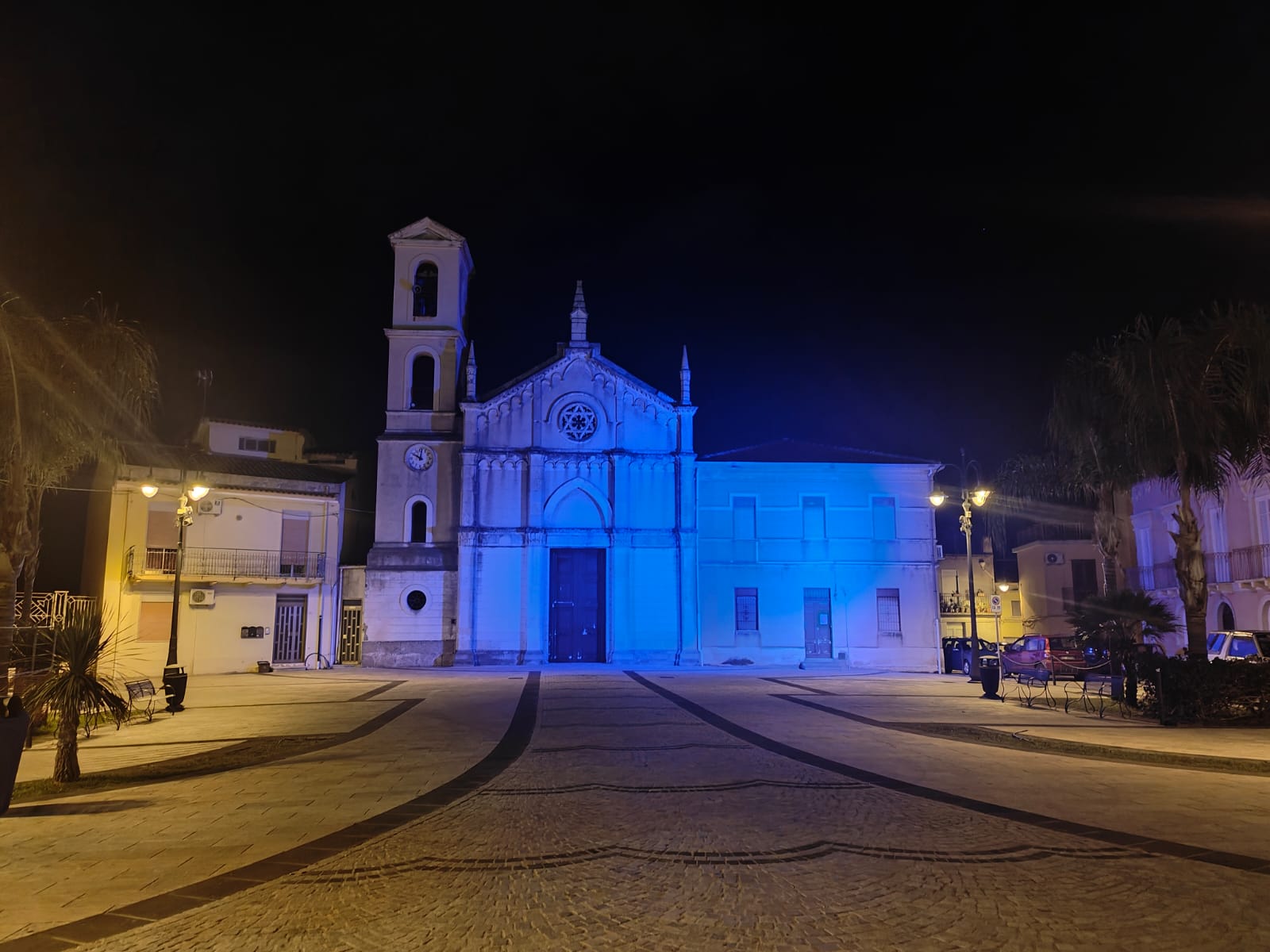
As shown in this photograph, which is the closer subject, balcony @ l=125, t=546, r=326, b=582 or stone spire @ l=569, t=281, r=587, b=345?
balcony @ l=125, t=546, r=326, b=582

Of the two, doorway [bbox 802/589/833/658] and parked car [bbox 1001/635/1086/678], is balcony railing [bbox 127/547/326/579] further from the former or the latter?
parked car [bbox 1001/635/1086/678]

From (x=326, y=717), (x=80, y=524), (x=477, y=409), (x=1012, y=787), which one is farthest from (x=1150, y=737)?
(x=80, y=524)

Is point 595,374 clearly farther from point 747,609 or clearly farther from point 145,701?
point 145,701

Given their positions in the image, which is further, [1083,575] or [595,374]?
[1083,575]

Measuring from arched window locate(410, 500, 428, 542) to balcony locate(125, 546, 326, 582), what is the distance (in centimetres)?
387

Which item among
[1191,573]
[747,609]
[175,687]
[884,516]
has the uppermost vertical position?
[884,516]

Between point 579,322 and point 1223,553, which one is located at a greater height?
point 579,322

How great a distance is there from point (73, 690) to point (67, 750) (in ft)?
2.66

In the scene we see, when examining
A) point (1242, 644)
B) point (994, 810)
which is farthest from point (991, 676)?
point (994, 810)

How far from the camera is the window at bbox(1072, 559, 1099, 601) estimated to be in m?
47.0

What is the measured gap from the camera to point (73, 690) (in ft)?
31.6

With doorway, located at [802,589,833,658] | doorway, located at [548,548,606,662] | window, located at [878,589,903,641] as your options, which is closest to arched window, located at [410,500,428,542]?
doorway, located at [548,548,606,662]

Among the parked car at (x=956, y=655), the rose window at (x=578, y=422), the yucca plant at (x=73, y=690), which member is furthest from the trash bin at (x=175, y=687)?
the parked car at (x=956, y=655)

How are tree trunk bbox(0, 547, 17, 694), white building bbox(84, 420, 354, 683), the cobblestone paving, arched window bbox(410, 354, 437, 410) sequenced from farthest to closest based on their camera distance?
arched window bbox(410, 354, 437, 410) < white building bbox(84, 420, 354, 683) < tree trunk bbox(0, 547, 17, 694) < the cobblestone paving
